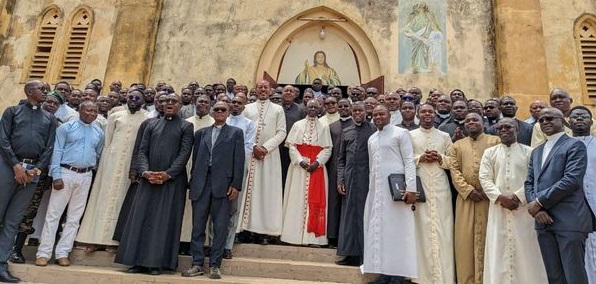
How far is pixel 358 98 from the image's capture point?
288 inches

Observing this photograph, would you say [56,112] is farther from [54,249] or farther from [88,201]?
[54,249]

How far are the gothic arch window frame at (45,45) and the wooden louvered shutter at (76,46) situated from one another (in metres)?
0.28

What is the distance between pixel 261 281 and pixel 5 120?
3302 millimetres

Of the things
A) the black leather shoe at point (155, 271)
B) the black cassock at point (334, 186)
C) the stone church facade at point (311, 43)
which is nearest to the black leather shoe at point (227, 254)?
the black leather shoe at point (155, 271)

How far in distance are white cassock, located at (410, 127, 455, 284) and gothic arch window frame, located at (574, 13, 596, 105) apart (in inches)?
266

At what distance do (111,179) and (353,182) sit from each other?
9.81 feet

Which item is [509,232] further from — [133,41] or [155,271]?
[133,41]

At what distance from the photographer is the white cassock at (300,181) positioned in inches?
223

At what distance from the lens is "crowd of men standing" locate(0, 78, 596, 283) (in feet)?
14.2

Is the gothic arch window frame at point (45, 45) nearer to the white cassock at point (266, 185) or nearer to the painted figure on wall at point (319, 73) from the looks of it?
the painted figure on wall at point (319, 73)

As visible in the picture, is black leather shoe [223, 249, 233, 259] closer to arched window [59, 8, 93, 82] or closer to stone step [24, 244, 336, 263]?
stone step [24, 244, 336, 263]

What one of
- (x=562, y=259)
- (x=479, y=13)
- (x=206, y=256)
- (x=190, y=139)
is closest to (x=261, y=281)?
(x=206, y=256)

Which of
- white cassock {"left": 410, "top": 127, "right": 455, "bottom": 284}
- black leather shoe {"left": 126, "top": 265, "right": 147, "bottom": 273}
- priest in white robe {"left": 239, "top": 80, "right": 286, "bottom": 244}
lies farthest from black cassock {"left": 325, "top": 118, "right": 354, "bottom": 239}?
black leather shoe {"left": 126, "top": 265, "right": 147, "bottom": 273}

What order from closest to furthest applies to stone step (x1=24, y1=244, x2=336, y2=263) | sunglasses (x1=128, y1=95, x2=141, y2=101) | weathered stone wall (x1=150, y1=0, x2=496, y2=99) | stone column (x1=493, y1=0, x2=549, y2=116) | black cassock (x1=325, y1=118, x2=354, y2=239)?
stone step (x1=24, y1=244, x2=336, y2=263), black cassock (x1=325, y1=118, x2=354, y2=239), sunglasses (x1=128, y1=95, x2=141, y2=101), stone column (x1=493, y1=0, x2=549, y2=116), weathered stone wall (x1=150, y1=0, x2=496, y2=99)
